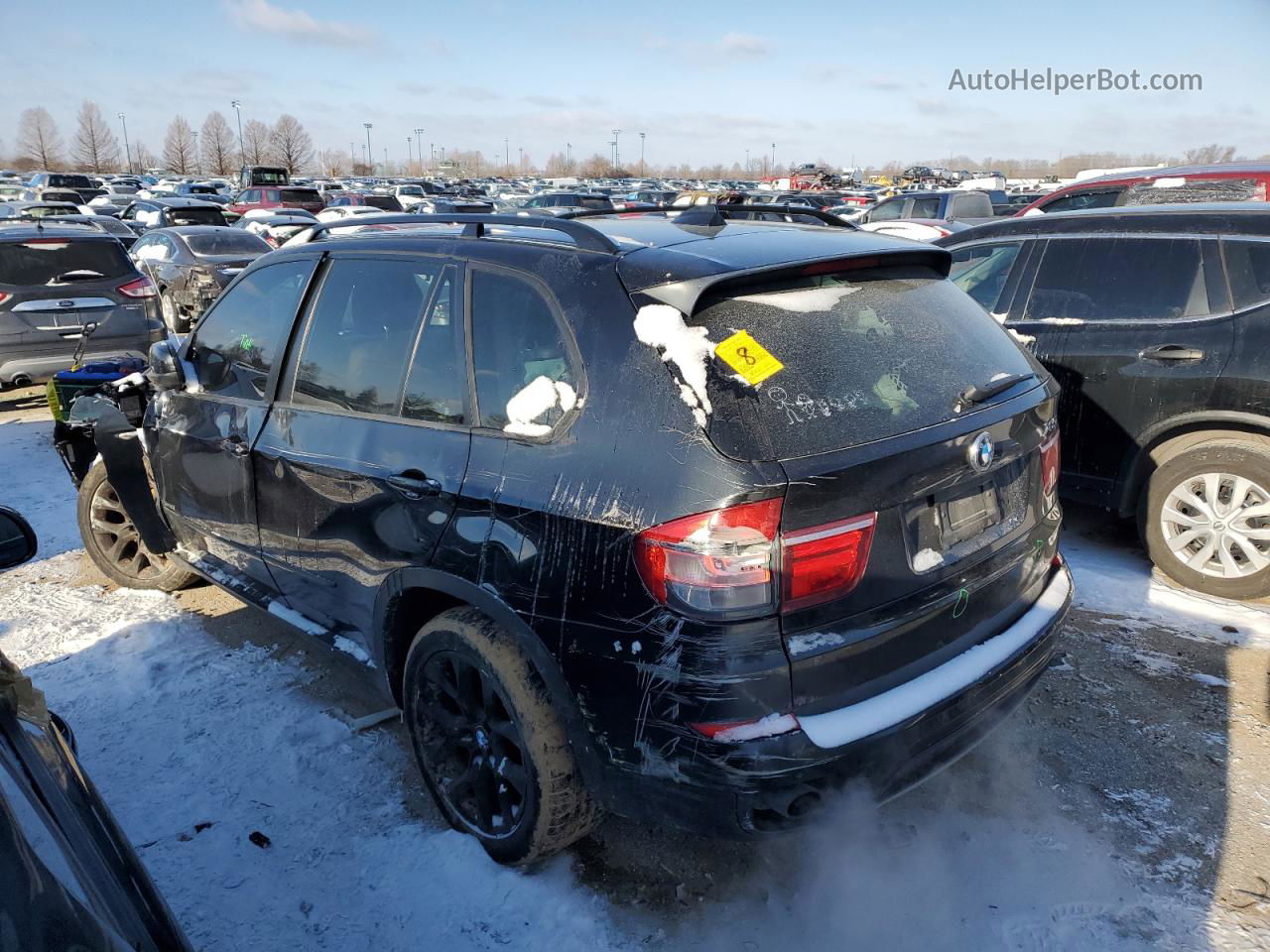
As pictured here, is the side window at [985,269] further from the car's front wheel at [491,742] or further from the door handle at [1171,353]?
the car's front wheel at [491,742]

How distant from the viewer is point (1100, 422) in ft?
15.1

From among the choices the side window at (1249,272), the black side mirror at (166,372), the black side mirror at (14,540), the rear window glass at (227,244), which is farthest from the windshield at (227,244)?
the side window at (1249,272)

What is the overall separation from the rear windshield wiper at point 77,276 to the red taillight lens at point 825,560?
8.65m

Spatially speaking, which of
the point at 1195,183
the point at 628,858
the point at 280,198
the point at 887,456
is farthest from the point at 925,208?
the point at 280,198

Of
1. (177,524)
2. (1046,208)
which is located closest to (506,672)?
(177,524)

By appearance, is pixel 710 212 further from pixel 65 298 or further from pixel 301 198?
pixel 301 198

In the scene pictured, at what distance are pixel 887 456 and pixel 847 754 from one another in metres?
0.73

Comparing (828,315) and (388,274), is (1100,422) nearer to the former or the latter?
(828,315)

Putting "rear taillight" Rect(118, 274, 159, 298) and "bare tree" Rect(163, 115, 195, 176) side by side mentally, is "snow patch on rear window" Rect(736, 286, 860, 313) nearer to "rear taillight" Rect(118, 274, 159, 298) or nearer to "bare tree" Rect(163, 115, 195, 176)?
"rear taillight" Rect(118, 274, 159, 298)

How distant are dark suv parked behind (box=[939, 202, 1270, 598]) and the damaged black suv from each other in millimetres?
2011

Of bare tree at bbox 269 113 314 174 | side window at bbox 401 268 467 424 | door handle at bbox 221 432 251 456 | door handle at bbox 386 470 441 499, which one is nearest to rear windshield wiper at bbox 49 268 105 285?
door handle at bbox 221 432 251 456

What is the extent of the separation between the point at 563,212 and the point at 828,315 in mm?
1274

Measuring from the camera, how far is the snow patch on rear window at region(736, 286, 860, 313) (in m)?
2.35

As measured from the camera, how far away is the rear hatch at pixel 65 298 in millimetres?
7836
